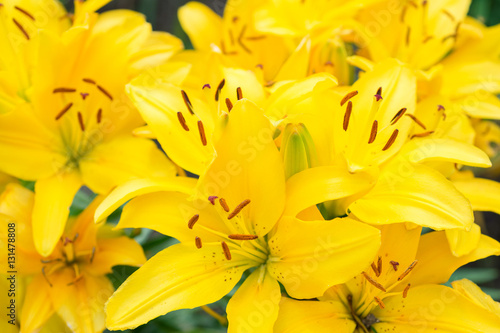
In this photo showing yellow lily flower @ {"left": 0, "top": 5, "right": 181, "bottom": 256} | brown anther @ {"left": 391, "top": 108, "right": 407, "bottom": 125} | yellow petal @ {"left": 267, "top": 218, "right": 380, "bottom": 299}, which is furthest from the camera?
yellow lily flower @ {"left": 0, "top": 5, "right": 181, "bottom": 256}

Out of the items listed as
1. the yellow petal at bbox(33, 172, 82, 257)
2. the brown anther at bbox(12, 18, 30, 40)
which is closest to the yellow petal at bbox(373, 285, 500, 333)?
the yellow petal at bbox(33, 172, 82, 257)

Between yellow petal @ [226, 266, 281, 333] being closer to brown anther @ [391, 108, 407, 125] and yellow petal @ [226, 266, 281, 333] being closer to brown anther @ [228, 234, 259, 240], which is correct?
brown anther @ [228, 234, 259, 240]

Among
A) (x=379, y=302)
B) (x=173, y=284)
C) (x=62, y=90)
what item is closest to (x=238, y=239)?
(x=173, y=284)

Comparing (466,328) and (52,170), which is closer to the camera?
(466,328)

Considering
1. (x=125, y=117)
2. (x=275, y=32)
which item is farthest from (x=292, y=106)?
(x=125, y=117)

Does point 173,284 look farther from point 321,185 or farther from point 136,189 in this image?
point 321,185

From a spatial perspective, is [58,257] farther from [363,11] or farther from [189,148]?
[363,11]

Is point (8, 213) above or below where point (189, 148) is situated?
below

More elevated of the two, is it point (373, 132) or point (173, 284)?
point (373, 132)
